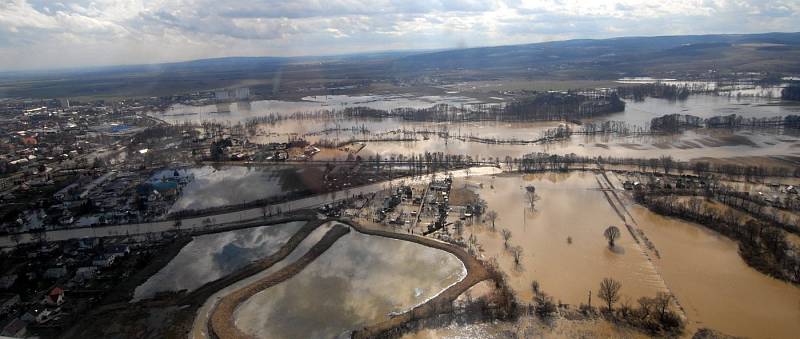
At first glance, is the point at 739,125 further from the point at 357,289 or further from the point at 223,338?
the point at 223,338

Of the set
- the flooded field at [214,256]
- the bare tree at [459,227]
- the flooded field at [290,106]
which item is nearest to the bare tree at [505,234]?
the bare tree at [459,227]

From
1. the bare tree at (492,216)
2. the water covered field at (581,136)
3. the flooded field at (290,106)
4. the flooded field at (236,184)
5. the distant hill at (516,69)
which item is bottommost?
the bare tree at (492,216)

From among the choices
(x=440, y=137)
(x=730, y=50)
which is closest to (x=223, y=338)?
(x=440, y=137)

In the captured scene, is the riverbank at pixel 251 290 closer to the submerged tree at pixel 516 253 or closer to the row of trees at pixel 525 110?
the submerged tree at pixel 516 253

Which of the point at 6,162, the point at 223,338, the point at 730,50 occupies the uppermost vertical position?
the point at 730,50

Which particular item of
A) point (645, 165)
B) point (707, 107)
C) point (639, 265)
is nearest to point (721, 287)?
point (639, 265)

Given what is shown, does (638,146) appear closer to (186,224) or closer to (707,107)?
(707,107)
